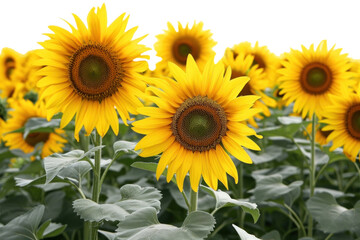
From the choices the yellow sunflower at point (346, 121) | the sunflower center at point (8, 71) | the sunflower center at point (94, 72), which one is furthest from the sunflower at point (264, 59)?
the sunflower center at point (8, 71)

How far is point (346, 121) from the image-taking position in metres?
2.42

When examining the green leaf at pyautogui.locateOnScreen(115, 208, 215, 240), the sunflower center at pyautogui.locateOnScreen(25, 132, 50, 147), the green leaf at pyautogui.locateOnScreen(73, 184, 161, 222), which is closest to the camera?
the green leaf at pyautogui.locateOnScreen(115, 208, 215, 240)

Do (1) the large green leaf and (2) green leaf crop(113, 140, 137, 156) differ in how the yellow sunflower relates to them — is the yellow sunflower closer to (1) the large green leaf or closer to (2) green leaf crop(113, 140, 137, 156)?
(1) the large green leaf

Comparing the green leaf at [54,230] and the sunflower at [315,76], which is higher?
the sunflower at [315,76]

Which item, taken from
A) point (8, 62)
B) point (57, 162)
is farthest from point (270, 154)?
point (8, 62)

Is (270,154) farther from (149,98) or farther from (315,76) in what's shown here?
(149,98)

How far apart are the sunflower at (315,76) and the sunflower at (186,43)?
2.66 ft

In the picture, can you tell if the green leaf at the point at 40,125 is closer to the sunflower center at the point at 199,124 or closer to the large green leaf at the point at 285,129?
the sunflower center at the point at 199,124

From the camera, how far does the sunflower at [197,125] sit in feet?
5.05

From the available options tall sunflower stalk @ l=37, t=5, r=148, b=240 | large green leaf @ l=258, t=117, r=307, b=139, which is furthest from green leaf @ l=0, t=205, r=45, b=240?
large green leaf @ l=258, t=117, r=307, b=139

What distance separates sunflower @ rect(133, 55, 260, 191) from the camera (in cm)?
154

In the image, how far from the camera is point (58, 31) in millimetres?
1684

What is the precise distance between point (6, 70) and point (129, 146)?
A: 13.4ft

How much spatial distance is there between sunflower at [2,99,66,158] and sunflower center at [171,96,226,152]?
4.91ft
